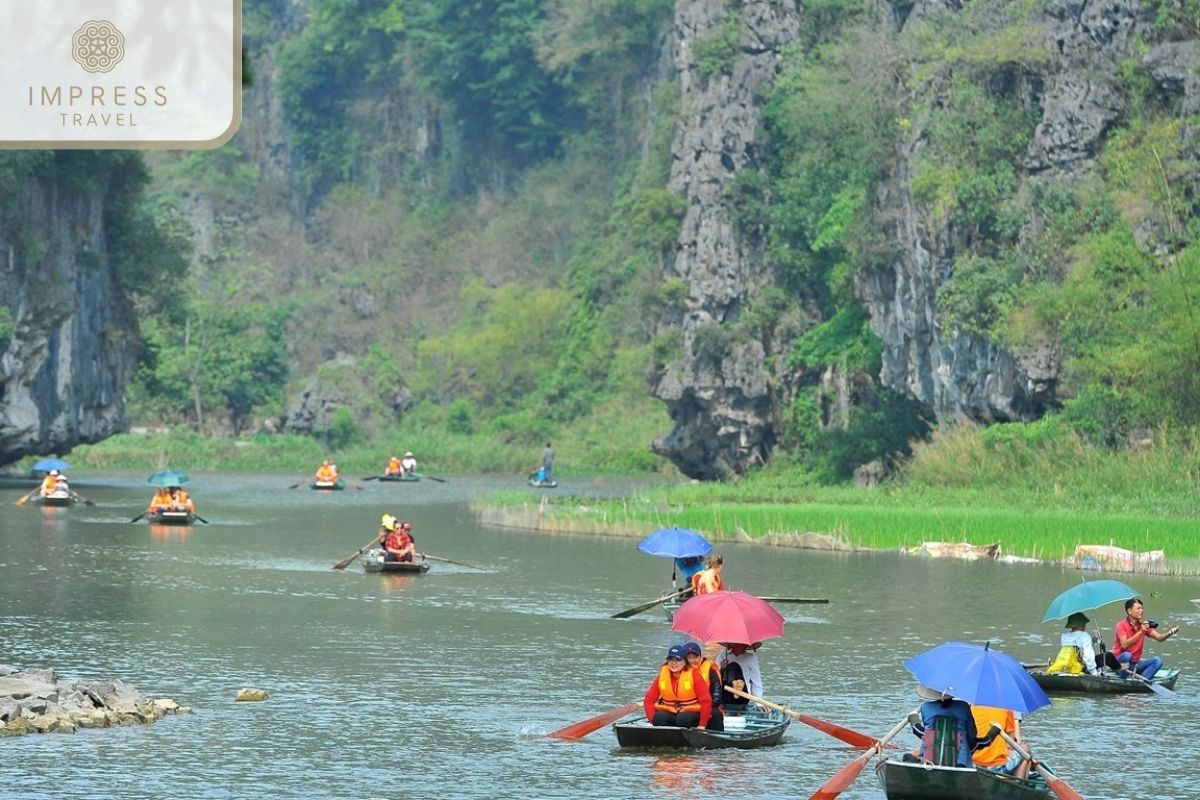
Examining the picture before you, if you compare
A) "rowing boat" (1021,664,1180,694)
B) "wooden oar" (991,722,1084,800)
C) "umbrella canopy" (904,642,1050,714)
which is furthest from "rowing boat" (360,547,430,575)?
"wooden oar" (991,722,1084,800)

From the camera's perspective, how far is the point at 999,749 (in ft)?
59.8

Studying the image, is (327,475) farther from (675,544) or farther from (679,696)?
(679,696)

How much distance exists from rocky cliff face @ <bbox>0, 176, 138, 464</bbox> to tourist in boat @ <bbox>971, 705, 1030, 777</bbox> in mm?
53624

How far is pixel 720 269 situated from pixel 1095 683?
157 ft

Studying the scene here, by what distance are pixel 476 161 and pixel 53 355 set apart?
4835 centimetres

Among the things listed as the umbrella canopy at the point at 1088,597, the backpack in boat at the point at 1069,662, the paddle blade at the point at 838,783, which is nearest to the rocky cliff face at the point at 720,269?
the backpack in boat at the point at 1069,662

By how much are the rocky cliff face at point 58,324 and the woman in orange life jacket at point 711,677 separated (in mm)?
50181

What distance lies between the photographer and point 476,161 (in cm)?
11612

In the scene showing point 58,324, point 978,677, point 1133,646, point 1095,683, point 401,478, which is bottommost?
point 1095,683

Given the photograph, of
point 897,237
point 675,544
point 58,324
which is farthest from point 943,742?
point 58,324

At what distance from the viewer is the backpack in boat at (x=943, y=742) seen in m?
17.8

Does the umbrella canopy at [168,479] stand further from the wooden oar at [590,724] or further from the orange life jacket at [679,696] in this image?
the orange life jacket at [679,696]

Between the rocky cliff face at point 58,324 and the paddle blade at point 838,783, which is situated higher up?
the rocky cliff face at point 58,324

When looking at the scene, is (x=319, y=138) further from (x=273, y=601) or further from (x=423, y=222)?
(x=273, y=601)
